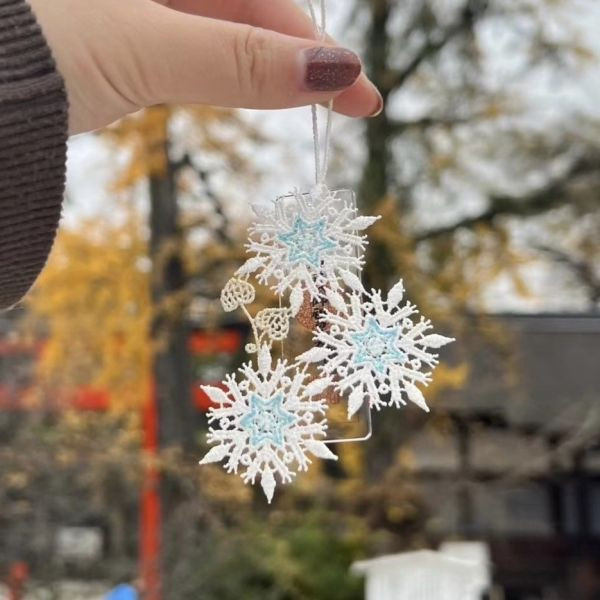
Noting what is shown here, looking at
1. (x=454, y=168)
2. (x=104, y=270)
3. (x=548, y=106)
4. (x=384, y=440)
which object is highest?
(x=548, y=106)

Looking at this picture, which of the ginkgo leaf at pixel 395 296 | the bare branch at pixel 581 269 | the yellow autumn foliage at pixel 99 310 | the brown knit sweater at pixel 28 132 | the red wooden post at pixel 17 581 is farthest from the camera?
the yellow autumn foliage at pixel 99 310

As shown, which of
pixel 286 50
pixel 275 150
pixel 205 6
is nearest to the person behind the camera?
pixel 286 50

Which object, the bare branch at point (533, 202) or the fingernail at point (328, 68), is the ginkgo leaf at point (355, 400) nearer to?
the fingernail at point (328, 68)

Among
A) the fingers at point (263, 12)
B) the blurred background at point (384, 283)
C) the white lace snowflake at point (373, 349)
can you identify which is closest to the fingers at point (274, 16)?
the fingers at point (263, 12)

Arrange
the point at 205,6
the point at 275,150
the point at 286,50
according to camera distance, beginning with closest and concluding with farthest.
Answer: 1. the point at 286,50
2. the point at 205,6
3. the point at 275,150

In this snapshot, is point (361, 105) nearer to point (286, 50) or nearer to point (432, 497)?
point (286, 50)

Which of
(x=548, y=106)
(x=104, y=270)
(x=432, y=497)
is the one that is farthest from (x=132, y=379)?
(x=548, y=106)

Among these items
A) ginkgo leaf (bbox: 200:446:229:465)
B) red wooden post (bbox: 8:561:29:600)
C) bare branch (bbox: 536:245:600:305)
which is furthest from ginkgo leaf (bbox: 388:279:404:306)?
bare branch (bbox: 536:245:600:305)
